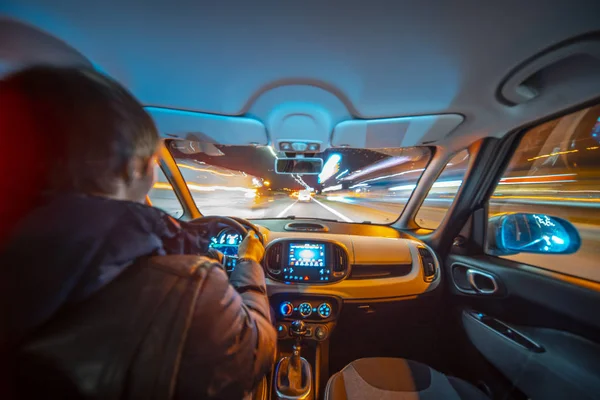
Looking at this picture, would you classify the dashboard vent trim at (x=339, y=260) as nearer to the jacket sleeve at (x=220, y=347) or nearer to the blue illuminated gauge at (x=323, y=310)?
the blue illuminated gauge at (x=323, y=310)

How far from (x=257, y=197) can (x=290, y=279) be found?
268cm

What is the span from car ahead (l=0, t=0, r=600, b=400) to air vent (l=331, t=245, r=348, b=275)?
0.8 inches

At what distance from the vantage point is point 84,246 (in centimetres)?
70

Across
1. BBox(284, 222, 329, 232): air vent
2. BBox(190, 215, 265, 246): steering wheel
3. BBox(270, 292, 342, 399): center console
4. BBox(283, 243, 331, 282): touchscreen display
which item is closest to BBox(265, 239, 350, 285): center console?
BBox(283, 243, 331, 282): touchscreen display

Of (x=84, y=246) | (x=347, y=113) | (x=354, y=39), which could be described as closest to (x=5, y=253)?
(x=84, y=246)

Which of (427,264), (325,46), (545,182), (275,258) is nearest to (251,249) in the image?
(275,258)

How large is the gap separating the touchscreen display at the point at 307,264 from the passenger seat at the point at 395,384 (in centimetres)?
91

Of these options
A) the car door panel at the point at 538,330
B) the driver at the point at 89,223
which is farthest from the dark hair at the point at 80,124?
the car door panel at the point at 538,330

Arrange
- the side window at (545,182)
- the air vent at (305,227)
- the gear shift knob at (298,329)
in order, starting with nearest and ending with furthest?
the side window at (545,182) < the gear shift knob at (298,329) < the air vent at (305,227)

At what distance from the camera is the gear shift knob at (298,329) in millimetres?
2676

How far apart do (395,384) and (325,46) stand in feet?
8.19

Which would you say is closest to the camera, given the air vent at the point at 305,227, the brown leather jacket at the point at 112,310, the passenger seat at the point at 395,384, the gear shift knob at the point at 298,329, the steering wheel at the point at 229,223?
the brown leather jacket at the point at 112,310

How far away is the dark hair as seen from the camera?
75cm

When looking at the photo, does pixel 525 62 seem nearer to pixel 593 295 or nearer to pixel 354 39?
pixel 354 39
